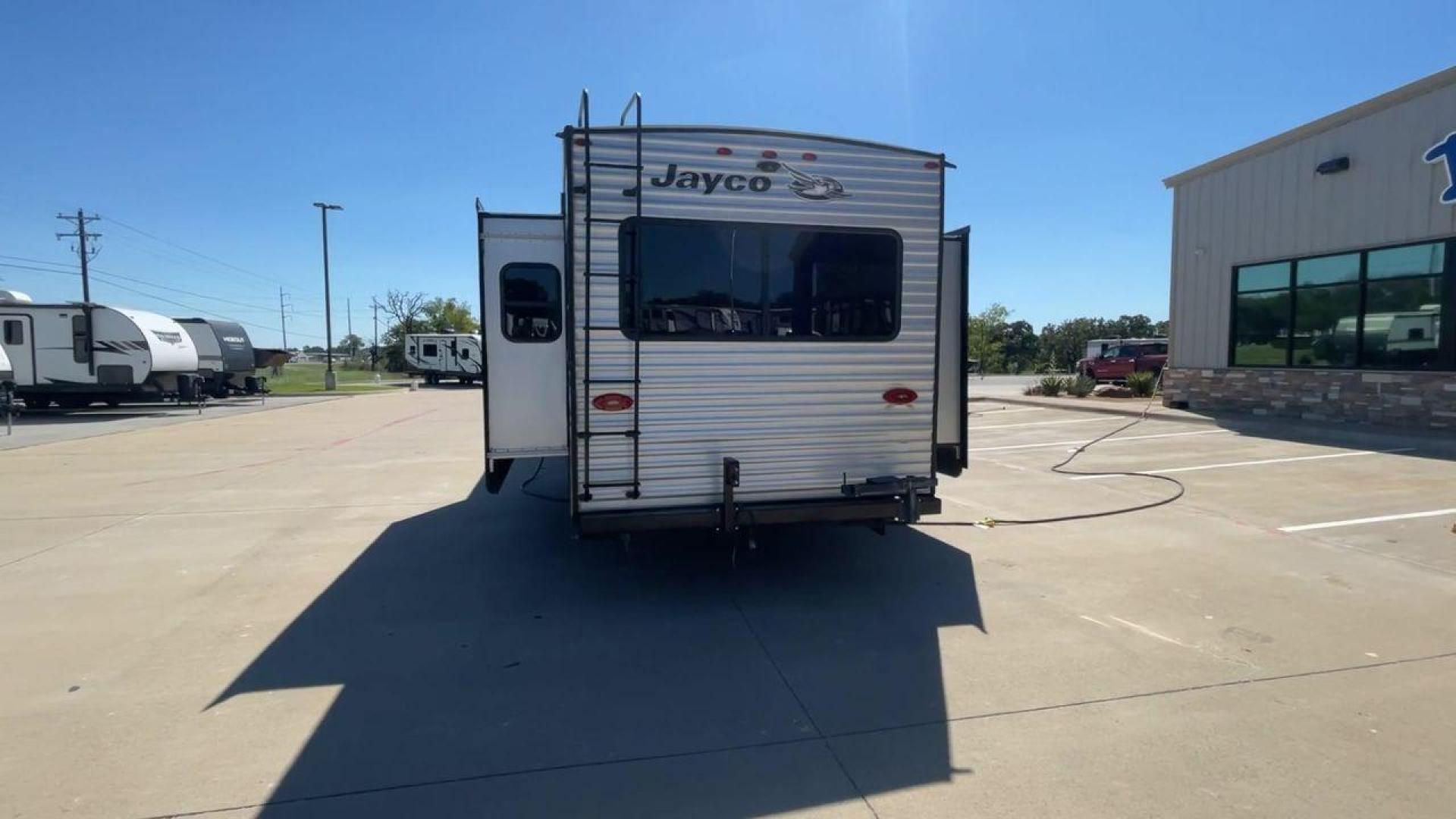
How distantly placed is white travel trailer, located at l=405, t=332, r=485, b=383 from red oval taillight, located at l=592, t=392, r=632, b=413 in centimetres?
3865

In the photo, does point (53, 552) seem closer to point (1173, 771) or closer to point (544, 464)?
point (544, 464)

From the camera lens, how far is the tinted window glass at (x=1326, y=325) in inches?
553

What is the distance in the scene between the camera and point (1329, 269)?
14383 mm

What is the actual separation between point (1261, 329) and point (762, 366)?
15.3 meters

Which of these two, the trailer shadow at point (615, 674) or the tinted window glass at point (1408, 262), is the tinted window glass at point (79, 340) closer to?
the trailer shadow at point (615, 674)

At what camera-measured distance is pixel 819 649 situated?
178 inches

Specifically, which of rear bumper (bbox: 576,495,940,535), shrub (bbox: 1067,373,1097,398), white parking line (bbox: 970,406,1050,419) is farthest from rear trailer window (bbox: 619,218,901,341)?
shrub (bbox: 1067,373,1097,398)

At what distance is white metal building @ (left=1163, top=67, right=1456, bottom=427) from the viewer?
1257cm

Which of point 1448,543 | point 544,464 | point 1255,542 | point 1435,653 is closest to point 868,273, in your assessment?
point 1435,653

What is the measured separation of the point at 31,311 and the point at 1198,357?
96.1 ft

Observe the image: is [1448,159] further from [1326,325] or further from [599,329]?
[599,329]

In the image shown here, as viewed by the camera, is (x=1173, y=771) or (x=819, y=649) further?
(x=819, y=649)

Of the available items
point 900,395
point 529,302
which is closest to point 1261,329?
point 900,395

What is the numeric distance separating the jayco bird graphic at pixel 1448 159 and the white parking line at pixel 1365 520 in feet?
25.1
